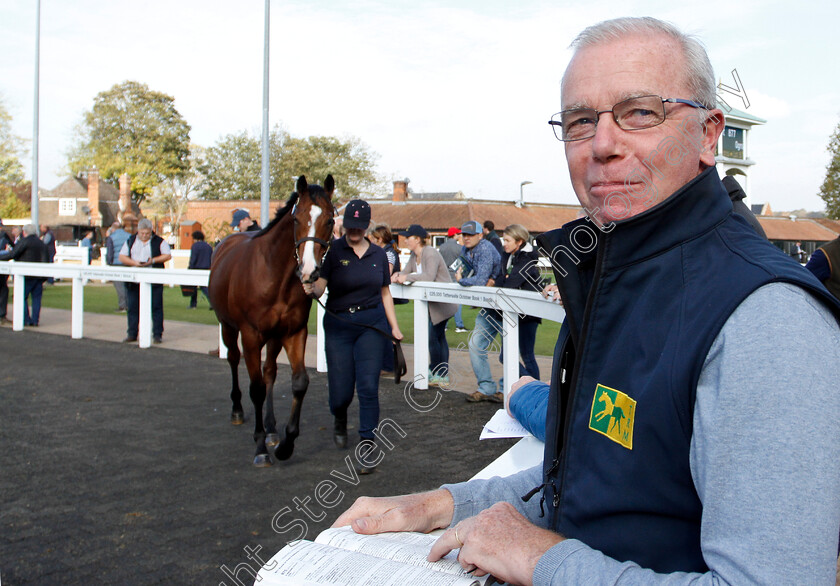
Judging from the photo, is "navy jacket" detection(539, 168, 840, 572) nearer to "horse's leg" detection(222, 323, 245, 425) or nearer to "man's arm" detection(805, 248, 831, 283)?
"man's arm" detection(805, 248, 831, 283)

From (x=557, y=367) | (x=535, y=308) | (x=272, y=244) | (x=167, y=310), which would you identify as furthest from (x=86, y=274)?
(x=557, y=367)

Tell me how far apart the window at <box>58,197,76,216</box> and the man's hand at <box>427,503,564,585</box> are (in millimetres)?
76269

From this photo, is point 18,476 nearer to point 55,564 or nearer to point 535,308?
point 55,564

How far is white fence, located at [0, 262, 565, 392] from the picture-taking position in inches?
301

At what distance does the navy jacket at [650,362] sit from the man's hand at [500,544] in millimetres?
66

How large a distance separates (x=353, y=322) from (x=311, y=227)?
94 cm

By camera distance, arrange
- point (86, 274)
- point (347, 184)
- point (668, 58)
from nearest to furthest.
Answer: point (668, 58)
point (86, 274)
point (347, 184)

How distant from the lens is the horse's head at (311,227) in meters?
6.21

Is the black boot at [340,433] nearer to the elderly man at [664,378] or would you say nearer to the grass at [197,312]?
the elderly man at [664,378]

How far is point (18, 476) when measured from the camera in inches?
218

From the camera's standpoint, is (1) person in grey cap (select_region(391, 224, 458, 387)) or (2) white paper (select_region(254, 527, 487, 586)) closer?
(2) white paper (select_region(254, 527, 487, 586))

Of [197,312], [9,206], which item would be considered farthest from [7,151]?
[197,312]

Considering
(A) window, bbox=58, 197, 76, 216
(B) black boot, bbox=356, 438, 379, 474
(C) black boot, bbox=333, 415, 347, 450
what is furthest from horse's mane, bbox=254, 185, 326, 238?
(A) window, bbox=58, 197, 76, 216

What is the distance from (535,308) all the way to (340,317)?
76.2 inches
